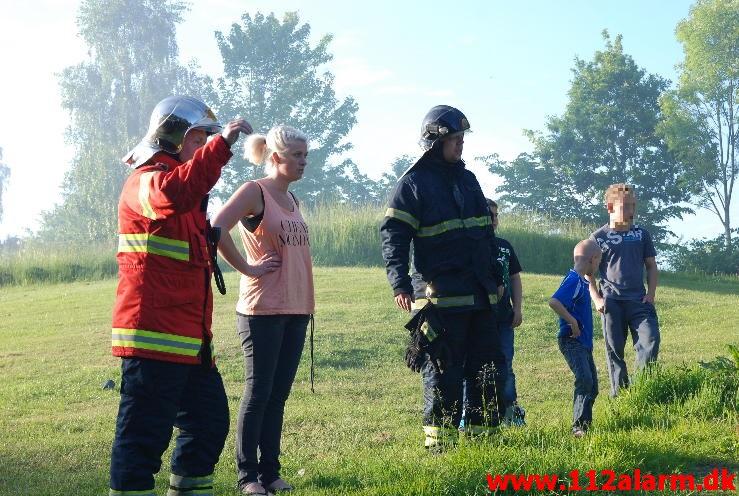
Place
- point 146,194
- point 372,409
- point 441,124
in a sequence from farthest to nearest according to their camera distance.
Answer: point 372,409 → point 441,124 → point 146,194

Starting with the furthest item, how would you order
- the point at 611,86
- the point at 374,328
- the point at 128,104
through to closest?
the point at 128,104, the point at 611,86, the point at 374,328

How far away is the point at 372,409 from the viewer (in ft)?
31.5

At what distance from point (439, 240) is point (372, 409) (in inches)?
153

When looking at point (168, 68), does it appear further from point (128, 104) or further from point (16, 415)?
point (16, 415)

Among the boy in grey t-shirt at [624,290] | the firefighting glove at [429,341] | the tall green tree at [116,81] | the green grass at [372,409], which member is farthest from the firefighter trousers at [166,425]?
the tall green tree at [116,81]

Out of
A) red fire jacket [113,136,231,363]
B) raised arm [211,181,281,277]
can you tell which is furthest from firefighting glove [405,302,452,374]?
red fire jacket [113,136,231,363]

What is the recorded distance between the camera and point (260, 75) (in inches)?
2339

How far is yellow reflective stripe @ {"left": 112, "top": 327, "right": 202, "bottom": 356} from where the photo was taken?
4.44 meters

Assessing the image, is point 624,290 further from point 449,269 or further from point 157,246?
point 157,246

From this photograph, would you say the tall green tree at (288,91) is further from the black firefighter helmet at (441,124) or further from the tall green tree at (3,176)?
the black firefighter helmet at (441,124)

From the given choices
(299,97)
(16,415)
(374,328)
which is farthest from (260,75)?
(16,415)

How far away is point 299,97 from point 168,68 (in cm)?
1120

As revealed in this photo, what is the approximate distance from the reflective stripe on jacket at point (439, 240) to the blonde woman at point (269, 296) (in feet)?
1.85

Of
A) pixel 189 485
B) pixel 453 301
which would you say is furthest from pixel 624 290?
pixel 189 485
